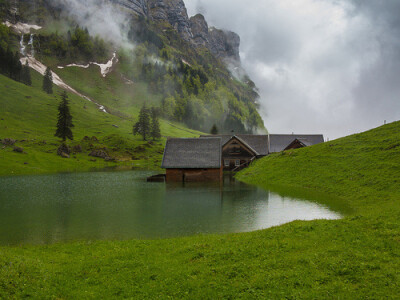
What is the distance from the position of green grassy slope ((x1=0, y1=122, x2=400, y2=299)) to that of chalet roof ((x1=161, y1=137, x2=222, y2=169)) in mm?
36529

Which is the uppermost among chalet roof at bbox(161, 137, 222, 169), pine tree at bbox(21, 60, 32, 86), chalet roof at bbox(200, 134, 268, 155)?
pine tree at bbox(21, 60, 32, 86)

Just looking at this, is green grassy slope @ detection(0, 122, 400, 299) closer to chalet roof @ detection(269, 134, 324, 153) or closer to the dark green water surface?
the dark green water surface

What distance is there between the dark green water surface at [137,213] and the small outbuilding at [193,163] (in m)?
13.1

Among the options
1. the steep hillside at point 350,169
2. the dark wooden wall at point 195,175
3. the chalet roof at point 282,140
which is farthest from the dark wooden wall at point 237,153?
the dark wooden wall at point 195,175

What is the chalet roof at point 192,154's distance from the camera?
179 feet

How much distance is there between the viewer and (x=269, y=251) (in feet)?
46.0

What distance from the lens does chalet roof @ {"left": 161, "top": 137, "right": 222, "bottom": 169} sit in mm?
54625

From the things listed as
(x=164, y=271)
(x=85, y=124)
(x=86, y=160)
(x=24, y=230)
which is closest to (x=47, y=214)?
(x=24, y=230)

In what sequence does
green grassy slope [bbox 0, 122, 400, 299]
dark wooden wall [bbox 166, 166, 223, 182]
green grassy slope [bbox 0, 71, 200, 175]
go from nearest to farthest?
green grassy slope [bbox 0, 122, 400, 299] → dark wooden wall [bbox 166, 166, 223, 182] → green grassy slope [bbox 0, 71, 200, 175]

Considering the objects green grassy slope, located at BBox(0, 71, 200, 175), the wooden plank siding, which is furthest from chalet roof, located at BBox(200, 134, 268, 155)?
green grassy slope, located at BBox(0, 71, 200, 175)

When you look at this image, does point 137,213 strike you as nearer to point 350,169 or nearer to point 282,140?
point 350,169

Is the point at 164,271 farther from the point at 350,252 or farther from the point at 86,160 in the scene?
the point at 86,160

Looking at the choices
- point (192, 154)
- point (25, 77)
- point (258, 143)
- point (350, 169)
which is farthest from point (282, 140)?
point (25, 77)

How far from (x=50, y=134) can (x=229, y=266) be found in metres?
121
